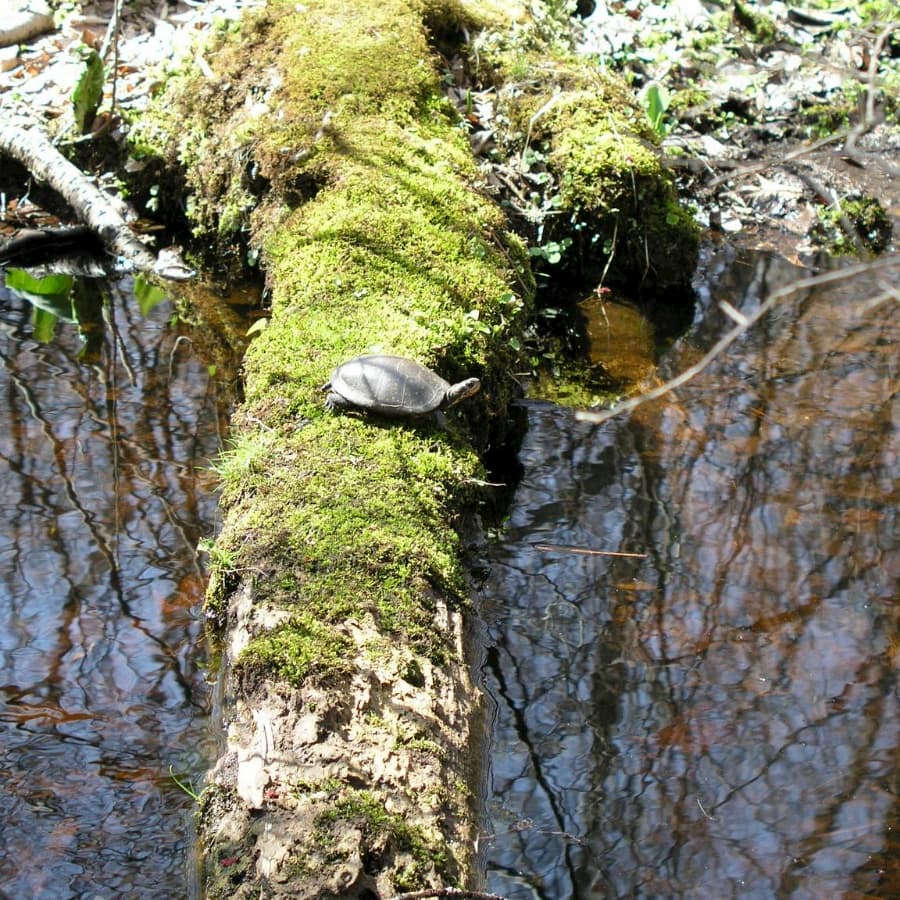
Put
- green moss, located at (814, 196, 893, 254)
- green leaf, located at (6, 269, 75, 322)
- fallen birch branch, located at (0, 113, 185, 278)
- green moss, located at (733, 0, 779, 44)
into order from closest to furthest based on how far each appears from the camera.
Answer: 1. green leaf, located at (6, 269, 75, 322)
2. fallen birch branch, located at (0, 113, 185, 278)
3. green moss, located at (814, 196, 893, 254)
4. green moss, located at (733, 0, 779, 44)

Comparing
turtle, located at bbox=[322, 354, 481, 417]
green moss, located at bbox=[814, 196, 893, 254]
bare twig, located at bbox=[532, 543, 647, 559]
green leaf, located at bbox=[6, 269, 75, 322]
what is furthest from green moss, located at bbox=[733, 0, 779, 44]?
turtle, located at bbox=[322, 354, 481, 417]

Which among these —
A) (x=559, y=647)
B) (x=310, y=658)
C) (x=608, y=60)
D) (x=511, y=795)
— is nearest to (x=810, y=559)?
(x=559, y=647)

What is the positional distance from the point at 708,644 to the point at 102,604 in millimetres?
2461

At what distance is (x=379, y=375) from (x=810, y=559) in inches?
81.7

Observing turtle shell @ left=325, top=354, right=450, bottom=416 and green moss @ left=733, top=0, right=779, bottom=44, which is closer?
turtle shell @ left=325, top=354, right=450, bottom=416

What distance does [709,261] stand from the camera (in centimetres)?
776

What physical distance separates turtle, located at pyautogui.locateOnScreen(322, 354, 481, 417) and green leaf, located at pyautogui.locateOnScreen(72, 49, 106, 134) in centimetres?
456

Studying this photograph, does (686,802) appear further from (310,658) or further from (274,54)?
(274,54)

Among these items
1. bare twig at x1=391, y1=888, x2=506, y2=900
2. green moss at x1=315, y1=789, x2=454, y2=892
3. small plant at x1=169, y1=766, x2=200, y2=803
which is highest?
small plant at x1=169, y1=766, x2=200, y2=803

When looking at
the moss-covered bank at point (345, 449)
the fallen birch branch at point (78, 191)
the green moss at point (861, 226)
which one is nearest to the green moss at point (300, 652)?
the moss-covered bank at point (345, 449)

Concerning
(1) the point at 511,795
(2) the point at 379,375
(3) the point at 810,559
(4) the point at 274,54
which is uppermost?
(4) the point at 274,54

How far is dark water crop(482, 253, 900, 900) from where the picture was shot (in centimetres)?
334

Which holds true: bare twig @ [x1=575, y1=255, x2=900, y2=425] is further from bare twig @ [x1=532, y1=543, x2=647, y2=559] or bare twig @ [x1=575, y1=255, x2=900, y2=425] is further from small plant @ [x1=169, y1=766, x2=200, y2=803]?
bare twig @ [x1=532, y1=543, x2=647, y2=559]

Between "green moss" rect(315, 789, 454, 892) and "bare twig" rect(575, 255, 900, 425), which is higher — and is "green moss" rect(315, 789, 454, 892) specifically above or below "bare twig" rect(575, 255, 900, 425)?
below
